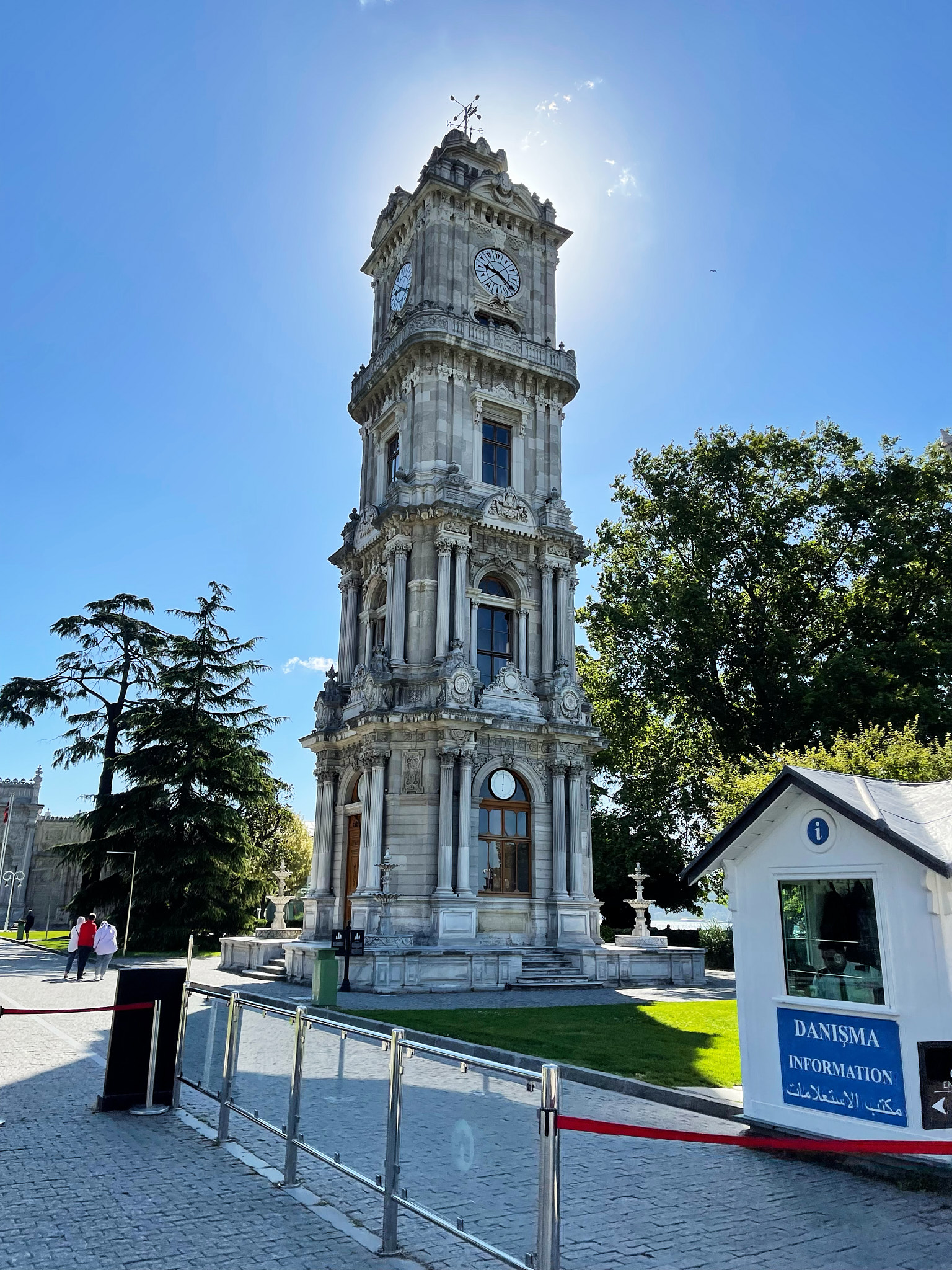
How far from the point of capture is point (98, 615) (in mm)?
44688

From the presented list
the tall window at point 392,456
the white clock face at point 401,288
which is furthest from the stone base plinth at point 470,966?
the white clock face at point 401,288

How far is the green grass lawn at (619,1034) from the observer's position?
12.4 m

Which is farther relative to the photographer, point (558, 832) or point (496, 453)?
point (496, 453)

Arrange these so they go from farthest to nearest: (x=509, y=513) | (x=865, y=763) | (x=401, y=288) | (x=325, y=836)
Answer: (x=401, y=288)
(x=325, y=836)
(x=509, y=513)
(x=865, y=763)

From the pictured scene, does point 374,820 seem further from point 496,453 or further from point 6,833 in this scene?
point 6,833

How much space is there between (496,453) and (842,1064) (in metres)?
27.9

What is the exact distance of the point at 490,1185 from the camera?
5.42m

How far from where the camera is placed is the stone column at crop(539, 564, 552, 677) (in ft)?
105

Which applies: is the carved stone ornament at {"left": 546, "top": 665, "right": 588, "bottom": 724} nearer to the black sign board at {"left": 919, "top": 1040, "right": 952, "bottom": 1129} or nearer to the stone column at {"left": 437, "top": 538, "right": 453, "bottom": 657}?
the stone column at {"left": 437, "top": 538, "right": 453, "bottom": 657}

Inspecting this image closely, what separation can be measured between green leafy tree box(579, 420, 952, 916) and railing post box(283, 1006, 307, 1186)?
28.2 m

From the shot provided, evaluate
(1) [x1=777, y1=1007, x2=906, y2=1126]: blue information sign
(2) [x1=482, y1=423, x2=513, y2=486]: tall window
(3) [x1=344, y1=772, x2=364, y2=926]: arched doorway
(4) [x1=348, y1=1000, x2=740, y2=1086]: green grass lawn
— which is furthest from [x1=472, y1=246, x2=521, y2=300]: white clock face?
(1) [x1=777, y1=1007, x2=906, y2=1126]: blue information sign

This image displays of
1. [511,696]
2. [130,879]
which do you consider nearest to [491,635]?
[511,696]

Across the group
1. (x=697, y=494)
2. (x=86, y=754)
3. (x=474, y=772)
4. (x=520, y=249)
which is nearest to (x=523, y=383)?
(x=520, y=249)

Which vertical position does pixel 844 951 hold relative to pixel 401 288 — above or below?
below
